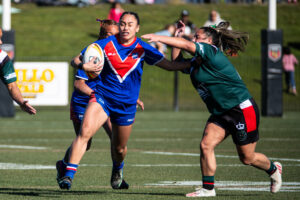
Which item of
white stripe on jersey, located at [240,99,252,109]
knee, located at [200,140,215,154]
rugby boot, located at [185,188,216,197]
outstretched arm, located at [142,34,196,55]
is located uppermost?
outstretched arm, located at [142,34,196,55]

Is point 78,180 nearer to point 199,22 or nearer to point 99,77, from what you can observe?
point 99,77

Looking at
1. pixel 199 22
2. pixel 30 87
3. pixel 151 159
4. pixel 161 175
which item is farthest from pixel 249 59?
pixel 161 175

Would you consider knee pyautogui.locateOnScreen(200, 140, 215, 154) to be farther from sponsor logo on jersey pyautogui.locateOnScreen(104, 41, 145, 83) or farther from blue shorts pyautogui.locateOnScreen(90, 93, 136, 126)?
sponsor logo on jersey pyautogui.locateOnScreen(104, 41, 145, 83)

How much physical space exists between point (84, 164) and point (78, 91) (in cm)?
237

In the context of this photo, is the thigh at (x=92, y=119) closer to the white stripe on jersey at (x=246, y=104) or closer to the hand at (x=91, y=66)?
the hand at (x=91, y=66)

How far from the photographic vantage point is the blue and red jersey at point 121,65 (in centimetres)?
785

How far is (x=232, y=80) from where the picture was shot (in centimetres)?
787

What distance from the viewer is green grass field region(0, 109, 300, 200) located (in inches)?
320

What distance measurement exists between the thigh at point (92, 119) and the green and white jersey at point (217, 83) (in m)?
1.14

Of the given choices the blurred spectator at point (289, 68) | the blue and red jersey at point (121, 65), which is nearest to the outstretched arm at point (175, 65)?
the blue and red jersey at point (121, 65)

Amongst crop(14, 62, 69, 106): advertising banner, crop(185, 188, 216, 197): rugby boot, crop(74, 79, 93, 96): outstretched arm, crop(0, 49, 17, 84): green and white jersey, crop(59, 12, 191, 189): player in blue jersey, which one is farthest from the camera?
crop(14, 62, 69, 106): advertising banner

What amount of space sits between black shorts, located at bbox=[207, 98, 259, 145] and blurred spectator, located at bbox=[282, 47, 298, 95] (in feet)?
69.6

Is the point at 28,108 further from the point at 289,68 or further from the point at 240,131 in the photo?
the point at 289,68

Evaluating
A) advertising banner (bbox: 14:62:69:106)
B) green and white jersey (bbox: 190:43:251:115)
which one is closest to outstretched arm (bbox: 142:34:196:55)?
green and white jersey (bbox: 190:43:251:115)
